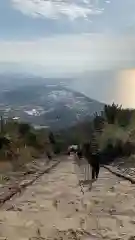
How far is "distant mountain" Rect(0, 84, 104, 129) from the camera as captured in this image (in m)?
1.72

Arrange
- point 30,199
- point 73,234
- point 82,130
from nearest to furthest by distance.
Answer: point 73,234 < point 30,199 < point 82,130

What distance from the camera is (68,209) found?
158cm

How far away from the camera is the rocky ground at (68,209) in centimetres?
151

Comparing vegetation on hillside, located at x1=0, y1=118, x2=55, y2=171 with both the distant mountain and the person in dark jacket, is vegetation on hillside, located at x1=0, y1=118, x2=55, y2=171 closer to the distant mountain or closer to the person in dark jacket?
the distant mountain

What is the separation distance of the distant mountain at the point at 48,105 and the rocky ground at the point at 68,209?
210 mm

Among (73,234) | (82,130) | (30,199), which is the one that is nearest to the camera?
(73,234)

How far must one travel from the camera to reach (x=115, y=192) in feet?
5.39

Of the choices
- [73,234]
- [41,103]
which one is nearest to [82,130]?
[41,103]

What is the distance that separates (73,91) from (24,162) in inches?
16.9

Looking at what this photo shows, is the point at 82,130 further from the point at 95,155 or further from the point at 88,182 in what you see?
the point at 88,182

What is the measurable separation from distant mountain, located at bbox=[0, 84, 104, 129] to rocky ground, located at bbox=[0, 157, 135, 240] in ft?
0.69

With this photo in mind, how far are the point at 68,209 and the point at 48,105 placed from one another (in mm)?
518

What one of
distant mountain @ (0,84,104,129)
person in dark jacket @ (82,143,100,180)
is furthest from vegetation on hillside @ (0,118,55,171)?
person in dark jacket @ (82,143,100,180)

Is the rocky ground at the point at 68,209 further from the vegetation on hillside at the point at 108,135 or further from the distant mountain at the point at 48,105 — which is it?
the distant mountain at the point at 48,105
